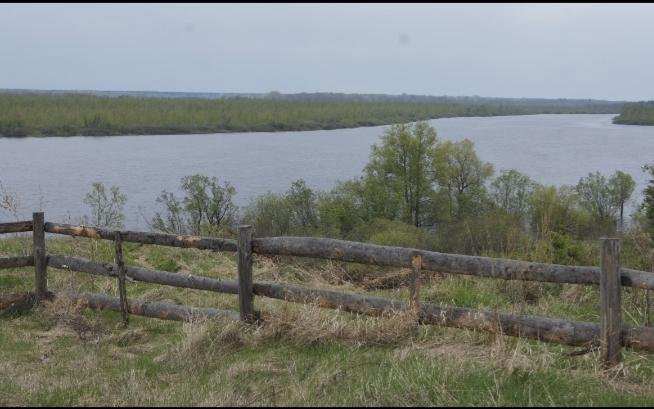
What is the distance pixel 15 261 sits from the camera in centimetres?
799

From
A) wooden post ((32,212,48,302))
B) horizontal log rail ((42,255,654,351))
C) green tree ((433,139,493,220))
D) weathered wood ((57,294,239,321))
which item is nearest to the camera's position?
horizontal log rail ((42,255,654,351))

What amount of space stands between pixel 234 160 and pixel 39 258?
53486mm

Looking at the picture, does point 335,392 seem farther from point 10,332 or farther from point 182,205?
point 182,205

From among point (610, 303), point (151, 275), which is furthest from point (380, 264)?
point (151, 275)

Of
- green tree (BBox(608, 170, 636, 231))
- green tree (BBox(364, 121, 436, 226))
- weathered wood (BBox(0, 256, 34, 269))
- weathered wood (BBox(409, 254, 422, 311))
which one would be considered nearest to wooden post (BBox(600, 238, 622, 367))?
weathered wood (BBox(409, 254, 422, 311))

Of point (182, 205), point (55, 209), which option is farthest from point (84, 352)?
point (182, 205)

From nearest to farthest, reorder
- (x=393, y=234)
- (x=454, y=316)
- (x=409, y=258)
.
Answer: (x=454, y=316) → (x=409, y=258) → (x=393, y=234)

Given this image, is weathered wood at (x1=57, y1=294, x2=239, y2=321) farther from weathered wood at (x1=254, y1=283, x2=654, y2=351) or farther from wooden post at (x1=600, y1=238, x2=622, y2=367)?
wooden post at (x1=600, y1=238, x2=622, y2=367)

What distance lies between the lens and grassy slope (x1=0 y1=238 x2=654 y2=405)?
15.7 feet

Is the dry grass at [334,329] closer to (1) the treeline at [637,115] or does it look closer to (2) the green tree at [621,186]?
(2) the green tree at [621,186]

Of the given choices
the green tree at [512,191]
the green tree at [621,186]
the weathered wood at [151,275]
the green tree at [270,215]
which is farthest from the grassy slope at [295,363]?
the green tree at [512,191]

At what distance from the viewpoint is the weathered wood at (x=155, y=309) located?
7.03 m

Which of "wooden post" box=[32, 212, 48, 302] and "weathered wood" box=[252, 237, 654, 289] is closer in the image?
"weathered wood" box=[252, 237, 654, 289]

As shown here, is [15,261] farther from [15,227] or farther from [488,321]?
[488,321]
